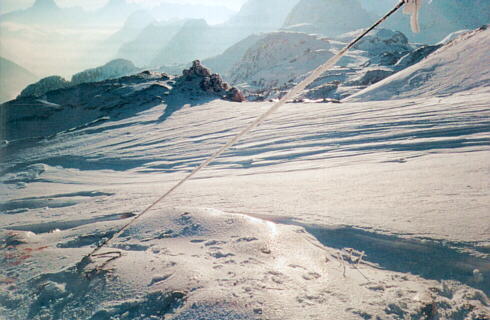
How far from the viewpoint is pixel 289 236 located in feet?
5.26

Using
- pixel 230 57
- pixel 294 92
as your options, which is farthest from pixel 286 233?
pixel 230 57

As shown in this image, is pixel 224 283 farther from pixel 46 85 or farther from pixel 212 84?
pixel 46 85

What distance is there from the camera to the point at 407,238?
1479 millimetres

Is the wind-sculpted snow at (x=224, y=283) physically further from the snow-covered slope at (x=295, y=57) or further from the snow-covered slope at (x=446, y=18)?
the snow-covered slope at (x=446, y=18)

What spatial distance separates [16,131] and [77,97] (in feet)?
10.8

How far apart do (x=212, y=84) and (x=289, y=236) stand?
10.1 m

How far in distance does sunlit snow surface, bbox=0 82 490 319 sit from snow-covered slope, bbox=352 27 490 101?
6.50 ft

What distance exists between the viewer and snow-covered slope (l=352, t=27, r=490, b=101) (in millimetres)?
5441

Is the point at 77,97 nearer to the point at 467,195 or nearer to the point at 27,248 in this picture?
the point at 27,248

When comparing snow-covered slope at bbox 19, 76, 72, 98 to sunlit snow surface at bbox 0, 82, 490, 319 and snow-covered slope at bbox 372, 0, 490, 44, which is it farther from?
snow-covered slope at bbox 372, 0, 490, 44

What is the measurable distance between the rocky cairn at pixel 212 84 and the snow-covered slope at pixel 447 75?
182 inches

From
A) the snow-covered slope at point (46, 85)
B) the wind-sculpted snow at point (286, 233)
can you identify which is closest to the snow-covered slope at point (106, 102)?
the wind-sculpted snow at point (286, 233)

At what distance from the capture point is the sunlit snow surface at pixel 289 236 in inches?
44.8

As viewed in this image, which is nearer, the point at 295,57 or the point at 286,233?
the point at 286,233
